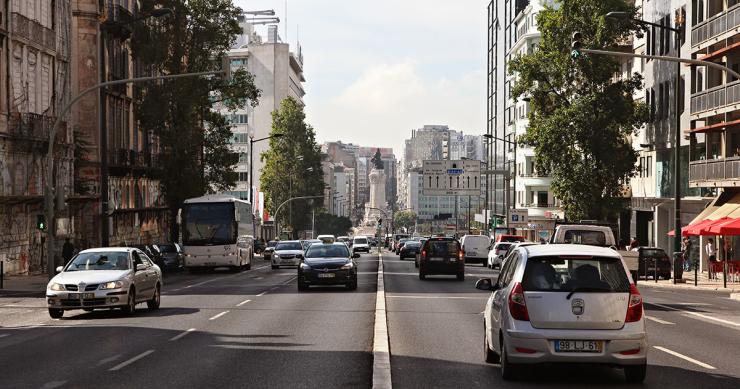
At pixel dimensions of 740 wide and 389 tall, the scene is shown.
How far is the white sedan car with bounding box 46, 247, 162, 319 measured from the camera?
76.5ft

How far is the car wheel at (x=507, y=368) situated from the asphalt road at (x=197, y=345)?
156cm

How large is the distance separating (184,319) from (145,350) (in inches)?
247

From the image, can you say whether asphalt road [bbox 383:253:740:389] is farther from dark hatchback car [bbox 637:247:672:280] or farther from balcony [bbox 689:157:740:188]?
balcony [bbox 689:157:740:188]

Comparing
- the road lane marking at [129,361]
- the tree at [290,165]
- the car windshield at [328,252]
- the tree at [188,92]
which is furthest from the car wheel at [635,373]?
the tree at [290,165]

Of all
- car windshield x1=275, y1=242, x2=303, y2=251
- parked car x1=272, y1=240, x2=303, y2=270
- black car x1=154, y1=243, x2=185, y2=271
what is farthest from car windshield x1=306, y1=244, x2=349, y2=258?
car windshield x1=275, y1=242, x2=303, y2=251

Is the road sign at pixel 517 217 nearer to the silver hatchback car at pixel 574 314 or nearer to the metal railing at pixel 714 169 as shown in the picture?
the metal railing at pixel 714 169

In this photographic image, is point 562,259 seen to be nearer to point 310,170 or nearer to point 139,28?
point 139,28

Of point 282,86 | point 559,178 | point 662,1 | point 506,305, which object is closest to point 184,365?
point 506,305

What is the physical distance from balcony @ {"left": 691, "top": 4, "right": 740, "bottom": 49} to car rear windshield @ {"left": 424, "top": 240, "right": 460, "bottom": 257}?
51.9 ft

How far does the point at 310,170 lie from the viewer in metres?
116

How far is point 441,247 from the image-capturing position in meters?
44.5

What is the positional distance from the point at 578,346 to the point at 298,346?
5.78 metres

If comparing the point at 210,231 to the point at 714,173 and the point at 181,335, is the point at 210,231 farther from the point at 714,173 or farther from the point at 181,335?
the point at 181,335

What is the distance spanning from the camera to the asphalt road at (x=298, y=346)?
1311 cm
